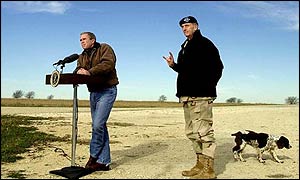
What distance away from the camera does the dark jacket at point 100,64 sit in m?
7.51

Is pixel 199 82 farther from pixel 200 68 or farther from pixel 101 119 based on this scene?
pixel 101 119

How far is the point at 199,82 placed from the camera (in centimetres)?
718

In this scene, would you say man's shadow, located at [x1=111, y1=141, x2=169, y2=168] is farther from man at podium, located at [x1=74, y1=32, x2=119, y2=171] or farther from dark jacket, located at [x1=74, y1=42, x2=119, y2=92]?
dark jacket, located at [x1=74, y1=42, x2=119, y2=92]

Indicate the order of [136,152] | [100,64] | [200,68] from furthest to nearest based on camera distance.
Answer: [136,152], [100,64], [200,68]

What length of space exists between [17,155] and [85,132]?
225 inches

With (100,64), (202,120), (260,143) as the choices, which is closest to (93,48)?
(100,64)

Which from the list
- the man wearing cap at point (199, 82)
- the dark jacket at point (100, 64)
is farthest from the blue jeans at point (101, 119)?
the man wearing cap at point (199, 82)

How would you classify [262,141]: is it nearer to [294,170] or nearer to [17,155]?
[294,170]

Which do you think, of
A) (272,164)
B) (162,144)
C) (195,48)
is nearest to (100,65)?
(195,48)

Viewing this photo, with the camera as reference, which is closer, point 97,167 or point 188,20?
point 188,20

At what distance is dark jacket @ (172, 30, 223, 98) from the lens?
713 centimetres

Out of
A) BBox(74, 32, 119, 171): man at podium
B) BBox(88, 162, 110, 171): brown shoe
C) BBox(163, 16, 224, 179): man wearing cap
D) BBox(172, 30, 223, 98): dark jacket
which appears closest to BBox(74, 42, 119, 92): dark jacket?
BBox(74, 32, 119, 171): man at podium

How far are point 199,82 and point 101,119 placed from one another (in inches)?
68.8

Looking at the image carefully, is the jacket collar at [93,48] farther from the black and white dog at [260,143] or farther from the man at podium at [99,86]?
the black and white dog at [260,143]
